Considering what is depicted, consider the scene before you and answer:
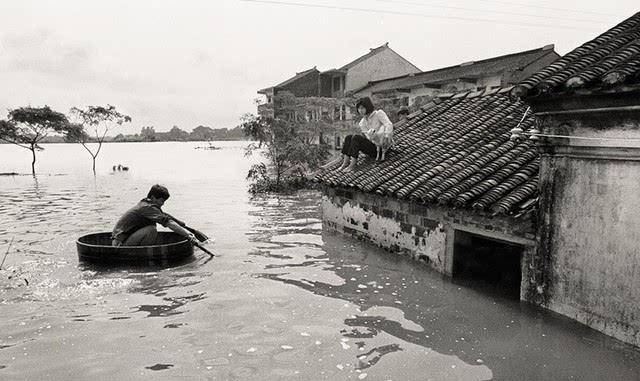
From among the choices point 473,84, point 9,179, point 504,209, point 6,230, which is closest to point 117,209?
point 6,230

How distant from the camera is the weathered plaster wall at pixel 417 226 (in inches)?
283

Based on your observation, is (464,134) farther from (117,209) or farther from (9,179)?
(9,179)

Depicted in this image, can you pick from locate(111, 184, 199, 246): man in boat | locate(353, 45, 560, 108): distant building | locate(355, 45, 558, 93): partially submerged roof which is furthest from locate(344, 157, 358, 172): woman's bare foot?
locate(355, 45, 558, 93): partially submerged roof

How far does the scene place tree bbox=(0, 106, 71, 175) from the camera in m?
36.2

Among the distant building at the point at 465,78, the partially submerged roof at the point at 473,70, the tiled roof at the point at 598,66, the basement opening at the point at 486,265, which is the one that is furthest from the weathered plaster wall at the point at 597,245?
the partially submerged roof at the point at 473,70

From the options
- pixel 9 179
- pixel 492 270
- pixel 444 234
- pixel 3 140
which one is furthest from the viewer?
pixel 3 140

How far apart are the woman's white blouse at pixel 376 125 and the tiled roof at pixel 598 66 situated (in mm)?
5015

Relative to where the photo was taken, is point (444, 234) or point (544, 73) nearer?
point (544, 73)

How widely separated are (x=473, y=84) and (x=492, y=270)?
2348 centimetres

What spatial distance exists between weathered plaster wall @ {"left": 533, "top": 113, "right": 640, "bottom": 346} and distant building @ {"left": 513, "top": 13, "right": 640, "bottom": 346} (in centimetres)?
1

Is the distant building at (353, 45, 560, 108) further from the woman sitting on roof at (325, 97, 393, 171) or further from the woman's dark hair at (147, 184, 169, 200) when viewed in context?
the woman's dark hair at (147, 184, 169, 200)

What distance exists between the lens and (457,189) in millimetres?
8133

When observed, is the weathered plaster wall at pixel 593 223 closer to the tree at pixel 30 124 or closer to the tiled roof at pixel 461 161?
the tiled roof at pixel 461 161

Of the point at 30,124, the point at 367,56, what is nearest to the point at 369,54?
the point at 367,56
